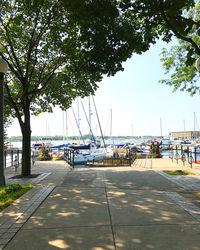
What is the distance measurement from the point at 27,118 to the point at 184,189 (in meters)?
7.73

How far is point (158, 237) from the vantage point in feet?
11.4

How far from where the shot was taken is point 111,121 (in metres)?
60.4

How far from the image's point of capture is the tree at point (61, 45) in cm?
677

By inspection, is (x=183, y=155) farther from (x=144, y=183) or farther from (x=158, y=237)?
(x=158, y=237)

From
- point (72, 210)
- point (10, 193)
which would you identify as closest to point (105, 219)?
point (72, 210)

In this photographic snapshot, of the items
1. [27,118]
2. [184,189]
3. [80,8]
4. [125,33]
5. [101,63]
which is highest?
[80,8]

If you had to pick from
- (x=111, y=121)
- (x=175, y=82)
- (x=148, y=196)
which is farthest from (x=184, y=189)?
(x=111, y=121)

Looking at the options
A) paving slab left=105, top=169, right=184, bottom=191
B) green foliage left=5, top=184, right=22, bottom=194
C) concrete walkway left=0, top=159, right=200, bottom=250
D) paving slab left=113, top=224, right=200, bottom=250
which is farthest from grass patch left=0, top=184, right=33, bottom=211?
paving slab left=113, top=224, right=200, bottom=250

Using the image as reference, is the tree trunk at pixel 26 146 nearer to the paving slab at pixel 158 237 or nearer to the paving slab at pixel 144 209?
the paving slab at pixel 144 209

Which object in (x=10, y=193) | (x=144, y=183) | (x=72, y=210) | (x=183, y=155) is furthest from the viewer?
(x=183, y=155)

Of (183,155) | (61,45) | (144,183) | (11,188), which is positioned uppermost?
(61,45)

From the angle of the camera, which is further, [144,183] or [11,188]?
[144,183]

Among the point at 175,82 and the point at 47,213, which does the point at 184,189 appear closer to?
the point at 47,213

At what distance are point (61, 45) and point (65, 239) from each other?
29.4 feet
